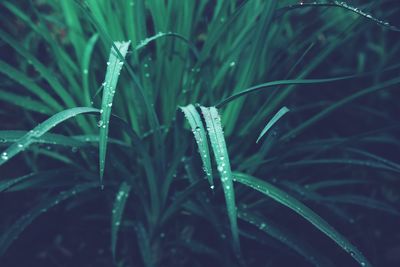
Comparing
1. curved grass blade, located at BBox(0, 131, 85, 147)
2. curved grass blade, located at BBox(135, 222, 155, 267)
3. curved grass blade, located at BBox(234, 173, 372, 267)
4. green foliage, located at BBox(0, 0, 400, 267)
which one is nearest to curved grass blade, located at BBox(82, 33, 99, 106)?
green foliage, located at BBox(0, 0, 400, 267)

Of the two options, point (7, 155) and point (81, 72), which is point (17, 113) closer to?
point (81, 72)

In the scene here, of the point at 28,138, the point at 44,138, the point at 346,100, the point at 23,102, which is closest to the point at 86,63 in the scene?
the point at 23,102

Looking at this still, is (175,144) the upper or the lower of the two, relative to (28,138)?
upper

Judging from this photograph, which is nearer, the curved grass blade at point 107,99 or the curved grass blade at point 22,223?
the curved grass blade at point 107,99

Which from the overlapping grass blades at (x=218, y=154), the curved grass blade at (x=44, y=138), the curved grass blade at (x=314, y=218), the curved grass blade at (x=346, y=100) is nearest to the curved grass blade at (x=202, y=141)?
the overlapping grass blades at (x=218, y=154)

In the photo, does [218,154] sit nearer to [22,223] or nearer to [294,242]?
[294,242]

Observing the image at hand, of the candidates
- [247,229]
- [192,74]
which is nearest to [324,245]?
[247,229]

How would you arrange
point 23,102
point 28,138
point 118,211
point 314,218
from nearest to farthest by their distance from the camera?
point 28,138
point 314,218
point 118,211
point 23,102

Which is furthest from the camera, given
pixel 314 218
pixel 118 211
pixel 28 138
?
pixel 118 211

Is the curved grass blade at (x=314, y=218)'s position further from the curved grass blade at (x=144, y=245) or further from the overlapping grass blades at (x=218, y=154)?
the curved grass blade at (x=144, y=245)
